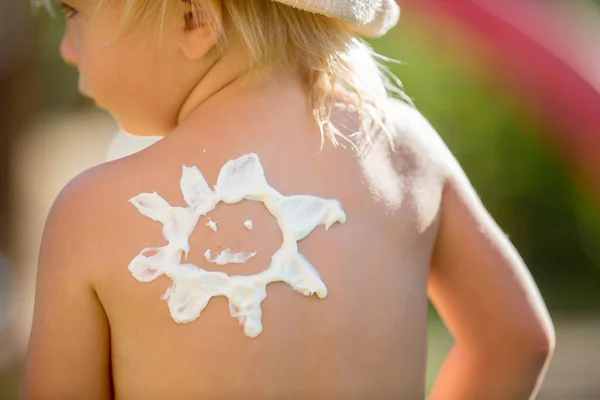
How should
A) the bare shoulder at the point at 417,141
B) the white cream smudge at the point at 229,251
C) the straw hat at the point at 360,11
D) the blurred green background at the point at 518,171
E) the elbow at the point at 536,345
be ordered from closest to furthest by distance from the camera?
the white cream smudge at the point at 229,251 < the straw hat at the point at 360,11 < the bare shoulder at the point at 417,141 < the elbow at the point at 536,345 < the blurred green background at the point at 518,171

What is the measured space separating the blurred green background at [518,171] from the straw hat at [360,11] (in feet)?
9.87

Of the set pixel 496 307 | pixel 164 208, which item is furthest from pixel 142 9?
pixel 496 307

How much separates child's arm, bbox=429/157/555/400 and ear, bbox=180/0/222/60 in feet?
1.73

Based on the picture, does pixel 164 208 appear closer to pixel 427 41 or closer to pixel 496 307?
pixel 496 307

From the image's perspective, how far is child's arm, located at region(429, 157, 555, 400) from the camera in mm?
1638

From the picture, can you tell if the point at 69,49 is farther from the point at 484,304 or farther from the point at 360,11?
the point at 484,304

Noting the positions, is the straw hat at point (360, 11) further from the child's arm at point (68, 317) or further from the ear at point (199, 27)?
the child's arm at point (68, 317)

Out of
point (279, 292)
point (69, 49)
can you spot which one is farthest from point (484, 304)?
point (69, 49)

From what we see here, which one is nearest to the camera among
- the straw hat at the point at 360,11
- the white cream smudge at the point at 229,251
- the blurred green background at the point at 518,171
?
the white cream smudge at the point at 229,251

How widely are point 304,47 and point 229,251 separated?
1.43 ft

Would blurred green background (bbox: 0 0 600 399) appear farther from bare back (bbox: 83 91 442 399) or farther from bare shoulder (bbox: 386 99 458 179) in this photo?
bare back (bbox: 83 91 442 399)

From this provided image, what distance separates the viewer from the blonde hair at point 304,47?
1.50m

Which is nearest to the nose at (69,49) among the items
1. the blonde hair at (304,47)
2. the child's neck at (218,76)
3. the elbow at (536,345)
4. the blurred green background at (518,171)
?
the blonde hair at (304,47)

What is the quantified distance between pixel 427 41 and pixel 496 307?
3.73 m
